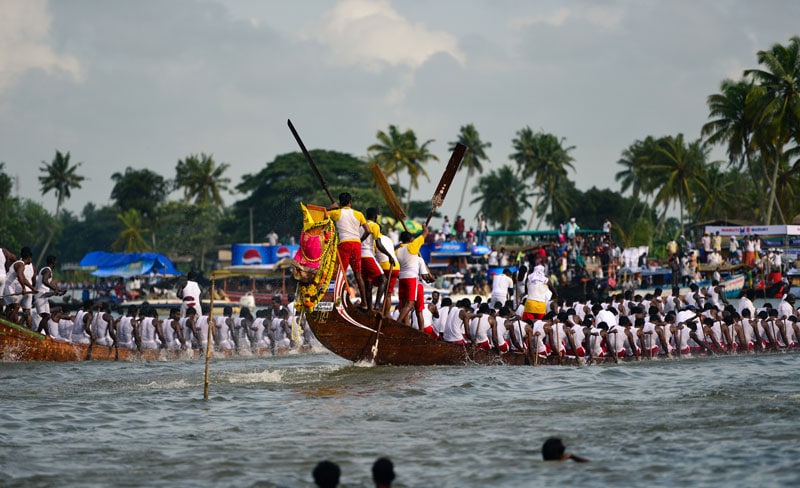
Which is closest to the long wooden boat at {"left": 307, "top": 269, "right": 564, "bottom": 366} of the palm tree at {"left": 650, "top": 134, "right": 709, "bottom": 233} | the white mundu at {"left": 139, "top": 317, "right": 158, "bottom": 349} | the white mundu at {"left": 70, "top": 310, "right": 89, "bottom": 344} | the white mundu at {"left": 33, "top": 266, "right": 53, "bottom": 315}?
the white mundu at {"left": 139, "top": 317, "right": 158, "bottom": 349}

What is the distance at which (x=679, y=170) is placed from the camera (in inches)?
2539

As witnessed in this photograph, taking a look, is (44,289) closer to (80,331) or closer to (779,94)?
(80,331)

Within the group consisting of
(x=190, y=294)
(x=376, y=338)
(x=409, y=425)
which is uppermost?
(x=190, y=294)

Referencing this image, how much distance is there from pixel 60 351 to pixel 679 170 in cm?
5107

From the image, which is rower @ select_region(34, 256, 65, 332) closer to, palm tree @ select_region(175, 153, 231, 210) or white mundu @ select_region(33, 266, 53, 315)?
white mundu @ select_region(33, 266, 53, 315)

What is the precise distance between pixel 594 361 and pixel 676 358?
2107 millimetres

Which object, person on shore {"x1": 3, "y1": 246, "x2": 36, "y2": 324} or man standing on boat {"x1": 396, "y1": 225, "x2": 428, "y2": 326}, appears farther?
person on shore {"x1": 3, "y1": 246, "x2": 36, "y2": 324}

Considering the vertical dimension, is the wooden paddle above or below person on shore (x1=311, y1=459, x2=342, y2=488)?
above

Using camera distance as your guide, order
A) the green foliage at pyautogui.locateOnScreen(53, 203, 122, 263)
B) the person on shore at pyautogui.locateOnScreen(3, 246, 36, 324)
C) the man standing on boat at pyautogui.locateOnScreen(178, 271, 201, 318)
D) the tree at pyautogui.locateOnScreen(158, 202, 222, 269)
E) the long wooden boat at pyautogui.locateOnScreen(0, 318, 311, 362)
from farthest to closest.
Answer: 1. the green foliage at pyautogui.locateOnScreen(53, 203, 122, 263)
2. the tree at pyautogui.locateOnScreen(158, 202, 222, 269)
3. the man standing on boat at pyautogui.locateOnScreen(178, 271, 201, 318)
4. the person on shore at pyautogui.locateOnScreen(3, 246, 36, 324)
5. the long wooden boat at pyautogui.locateOnScreen(0, 318, 311, 362)

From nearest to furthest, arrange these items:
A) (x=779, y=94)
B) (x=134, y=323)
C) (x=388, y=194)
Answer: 1. (x=388, y=194)
2. (x=134, y=323)
3. (x=779, y=94)

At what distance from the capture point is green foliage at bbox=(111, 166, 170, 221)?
88.4 m

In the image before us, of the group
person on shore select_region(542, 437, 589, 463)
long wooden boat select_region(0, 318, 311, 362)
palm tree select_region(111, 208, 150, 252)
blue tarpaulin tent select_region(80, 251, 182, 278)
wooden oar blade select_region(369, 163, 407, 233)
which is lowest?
person on shore select_region(542, 437, 589, 463)

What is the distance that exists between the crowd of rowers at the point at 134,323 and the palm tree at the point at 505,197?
62.5m

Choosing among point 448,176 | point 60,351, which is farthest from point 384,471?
point 60,351
